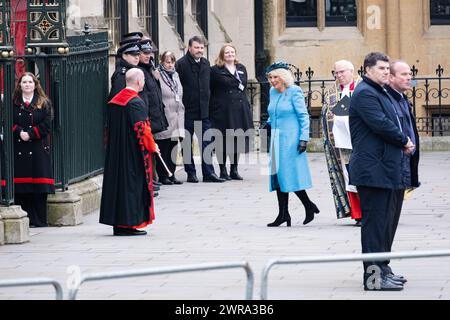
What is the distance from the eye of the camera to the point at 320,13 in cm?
2794

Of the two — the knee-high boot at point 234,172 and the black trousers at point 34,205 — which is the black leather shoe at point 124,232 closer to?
the black trousers at point 34,205

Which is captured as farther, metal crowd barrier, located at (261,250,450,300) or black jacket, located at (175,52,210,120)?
black jacket, located at (175,52,210,120)

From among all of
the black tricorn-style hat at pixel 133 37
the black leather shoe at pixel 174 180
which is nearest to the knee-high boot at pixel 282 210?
the black tricorn-style hat at pixel 133 37

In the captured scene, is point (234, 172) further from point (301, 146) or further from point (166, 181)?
point (301, 146)

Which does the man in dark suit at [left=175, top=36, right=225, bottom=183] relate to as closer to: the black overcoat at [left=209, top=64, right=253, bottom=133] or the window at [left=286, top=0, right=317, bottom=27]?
the black overcoat at [left=209, top=64, right=253, bottom=133]

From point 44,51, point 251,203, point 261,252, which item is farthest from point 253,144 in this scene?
point 261,252

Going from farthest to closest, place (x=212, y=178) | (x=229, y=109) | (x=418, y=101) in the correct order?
(x=418, y=101) < (x=229, y=109) < (x=212, y=178)

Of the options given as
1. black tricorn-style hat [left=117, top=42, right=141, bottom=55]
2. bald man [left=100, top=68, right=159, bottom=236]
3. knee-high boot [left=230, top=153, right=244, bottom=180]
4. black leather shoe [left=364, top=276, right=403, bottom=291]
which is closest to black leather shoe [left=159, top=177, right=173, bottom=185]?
knee-high boot [left=230, top=153, right=244, bottom=180]

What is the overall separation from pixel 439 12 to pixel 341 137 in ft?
42.6

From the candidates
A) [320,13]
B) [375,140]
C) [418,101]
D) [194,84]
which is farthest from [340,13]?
[375,140]

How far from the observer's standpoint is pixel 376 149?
37.6 feet

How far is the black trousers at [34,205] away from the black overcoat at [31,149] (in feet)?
0.29

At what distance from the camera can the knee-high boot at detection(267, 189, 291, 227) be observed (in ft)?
51.3

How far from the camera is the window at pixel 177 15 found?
80.7 ft
